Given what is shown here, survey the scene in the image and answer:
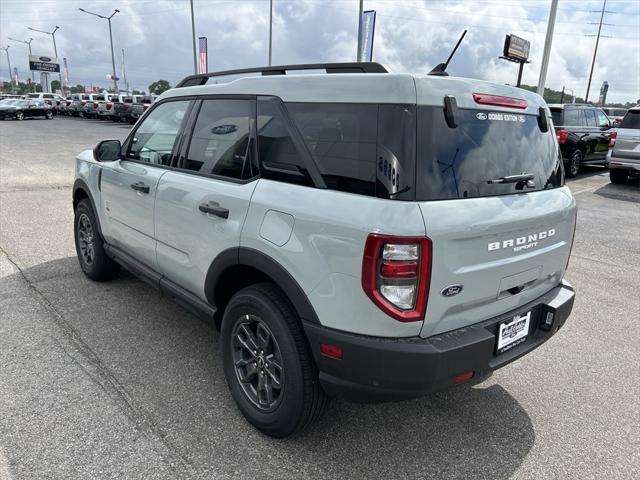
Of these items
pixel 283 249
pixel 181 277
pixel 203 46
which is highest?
pixel 203 46

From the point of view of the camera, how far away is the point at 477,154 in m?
2.24

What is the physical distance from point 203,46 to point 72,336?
30559mm

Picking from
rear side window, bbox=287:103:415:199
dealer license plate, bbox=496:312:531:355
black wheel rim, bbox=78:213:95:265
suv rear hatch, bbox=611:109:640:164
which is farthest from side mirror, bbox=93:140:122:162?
suv rear hatch, bbox=611:109:640:164

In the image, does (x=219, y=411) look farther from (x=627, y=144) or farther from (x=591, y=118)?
(x=591, y=118)

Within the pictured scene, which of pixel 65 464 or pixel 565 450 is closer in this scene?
pixel 65 464

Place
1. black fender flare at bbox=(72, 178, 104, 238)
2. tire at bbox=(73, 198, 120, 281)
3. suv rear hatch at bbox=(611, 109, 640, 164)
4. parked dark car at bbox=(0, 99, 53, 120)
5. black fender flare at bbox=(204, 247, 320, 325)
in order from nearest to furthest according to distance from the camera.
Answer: black fender flare at bbox=(204, 247, 320, 325) → black fender flare at bbox=(72, 178, 104, 238) → tire at bbox=(73, 198, 120, 281) → suv rear hatch at bbox=(611, 109, 640, 164) → parked dark car at bbox=(0, 99, 53, 120)

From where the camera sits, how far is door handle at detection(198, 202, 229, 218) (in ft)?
8.53

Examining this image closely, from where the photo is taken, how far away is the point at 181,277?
10.3ft

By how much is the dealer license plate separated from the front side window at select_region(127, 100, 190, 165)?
7.80 feet

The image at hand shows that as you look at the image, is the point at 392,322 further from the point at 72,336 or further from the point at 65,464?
the point at 72,336

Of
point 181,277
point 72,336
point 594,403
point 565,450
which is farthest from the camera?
point 72,336

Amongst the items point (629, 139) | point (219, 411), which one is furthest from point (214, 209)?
point (629, 139)

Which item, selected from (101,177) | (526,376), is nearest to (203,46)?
(101,177)

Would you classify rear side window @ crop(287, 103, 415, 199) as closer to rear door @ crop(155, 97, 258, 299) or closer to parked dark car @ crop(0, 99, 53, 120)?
rear door @ crop(155, 97, 258, 299)
